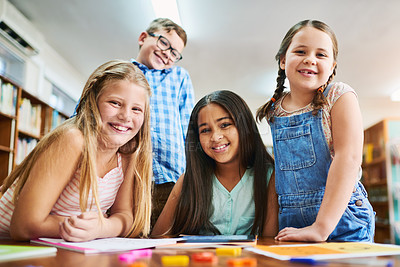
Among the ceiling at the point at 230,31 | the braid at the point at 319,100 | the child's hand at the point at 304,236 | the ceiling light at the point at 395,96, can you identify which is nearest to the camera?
the child's hand at the point at 304,236

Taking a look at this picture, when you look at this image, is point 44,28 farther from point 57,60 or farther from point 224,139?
point 224,139

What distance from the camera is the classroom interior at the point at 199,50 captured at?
3.32 meters

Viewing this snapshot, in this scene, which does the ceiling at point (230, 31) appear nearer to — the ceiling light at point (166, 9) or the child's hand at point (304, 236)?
the ceiling light at point (166, 9)

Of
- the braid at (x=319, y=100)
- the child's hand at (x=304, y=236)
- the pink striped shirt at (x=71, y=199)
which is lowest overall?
the child's hand at (x=304, y=236)

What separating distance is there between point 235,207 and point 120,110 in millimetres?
591

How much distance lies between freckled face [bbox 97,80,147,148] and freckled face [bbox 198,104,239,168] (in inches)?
13.5

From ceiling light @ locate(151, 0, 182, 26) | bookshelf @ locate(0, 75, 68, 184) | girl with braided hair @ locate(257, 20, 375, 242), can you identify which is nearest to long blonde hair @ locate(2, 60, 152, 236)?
girl with braided hair @ locate(257, 20, 375, 242)

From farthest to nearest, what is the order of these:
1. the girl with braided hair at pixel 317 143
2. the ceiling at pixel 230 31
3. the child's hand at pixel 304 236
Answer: the ceiling at pixel 230 31 → the girl with braided hair at pixel 317 143 → the child's hand at pixel 304 236

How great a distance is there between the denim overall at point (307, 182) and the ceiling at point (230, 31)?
8.16ft

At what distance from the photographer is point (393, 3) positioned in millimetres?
3246

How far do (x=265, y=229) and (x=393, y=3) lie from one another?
304 centimetres

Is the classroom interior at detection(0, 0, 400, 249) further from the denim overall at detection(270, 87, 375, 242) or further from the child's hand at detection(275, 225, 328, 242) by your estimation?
the child's hand at detection(275, 225, 328, 242)

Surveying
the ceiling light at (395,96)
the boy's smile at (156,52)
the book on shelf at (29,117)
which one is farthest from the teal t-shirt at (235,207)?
the ceiling light at (395,96)

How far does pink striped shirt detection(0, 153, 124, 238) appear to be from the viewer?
979 millimetres
